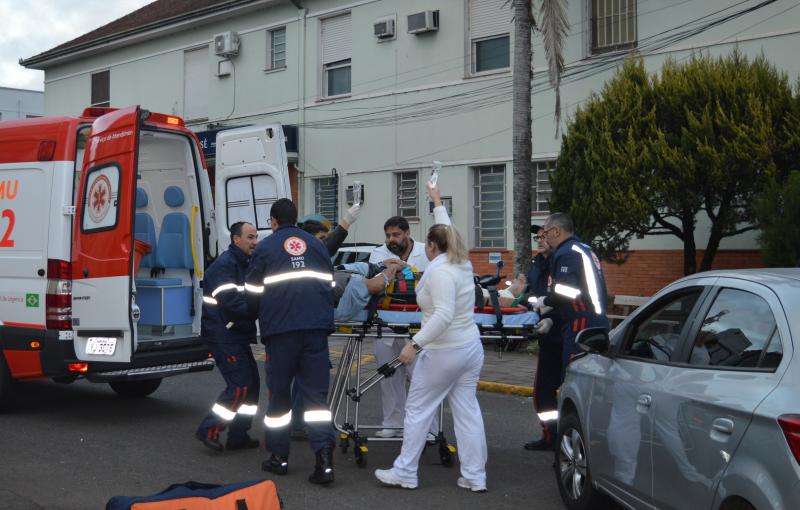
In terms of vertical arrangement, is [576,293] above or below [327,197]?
below

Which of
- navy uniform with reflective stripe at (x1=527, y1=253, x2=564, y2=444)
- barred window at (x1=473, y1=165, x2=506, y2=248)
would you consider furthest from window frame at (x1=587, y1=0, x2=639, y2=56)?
navy uniform with reflective stripe at (x1=527, y1=253, x2=564, y2=444)

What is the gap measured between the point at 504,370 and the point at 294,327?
6.54 meters

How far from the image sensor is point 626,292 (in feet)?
60.6

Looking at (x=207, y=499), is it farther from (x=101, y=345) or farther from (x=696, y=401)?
(x=101, y=345)

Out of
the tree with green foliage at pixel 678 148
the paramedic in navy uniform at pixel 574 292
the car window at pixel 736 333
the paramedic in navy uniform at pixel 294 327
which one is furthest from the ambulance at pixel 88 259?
the tree with green foliage at pixel 678 148

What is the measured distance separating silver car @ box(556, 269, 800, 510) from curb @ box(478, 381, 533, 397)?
510cm

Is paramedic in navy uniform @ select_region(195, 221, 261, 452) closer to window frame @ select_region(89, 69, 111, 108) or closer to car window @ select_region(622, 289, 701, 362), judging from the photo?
car window @ select_region(622, 289, 701, 362)

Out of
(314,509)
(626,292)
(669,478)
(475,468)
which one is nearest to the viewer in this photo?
(669,478)

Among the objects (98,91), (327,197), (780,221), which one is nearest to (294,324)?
(780,221)

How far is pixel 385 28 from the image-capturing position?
72.3 feet

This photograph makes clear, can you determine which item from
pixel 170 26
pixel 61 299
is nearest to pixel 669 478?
pixel 61 299

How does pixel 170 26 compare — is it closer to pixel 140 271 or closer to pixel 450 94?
pixel 450 94

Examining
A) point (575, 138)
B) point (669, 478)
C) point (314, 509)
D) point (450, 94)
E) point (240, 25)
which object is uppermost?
point (240, 25)

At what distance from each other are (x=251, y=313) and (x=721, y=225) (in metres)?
10.1
